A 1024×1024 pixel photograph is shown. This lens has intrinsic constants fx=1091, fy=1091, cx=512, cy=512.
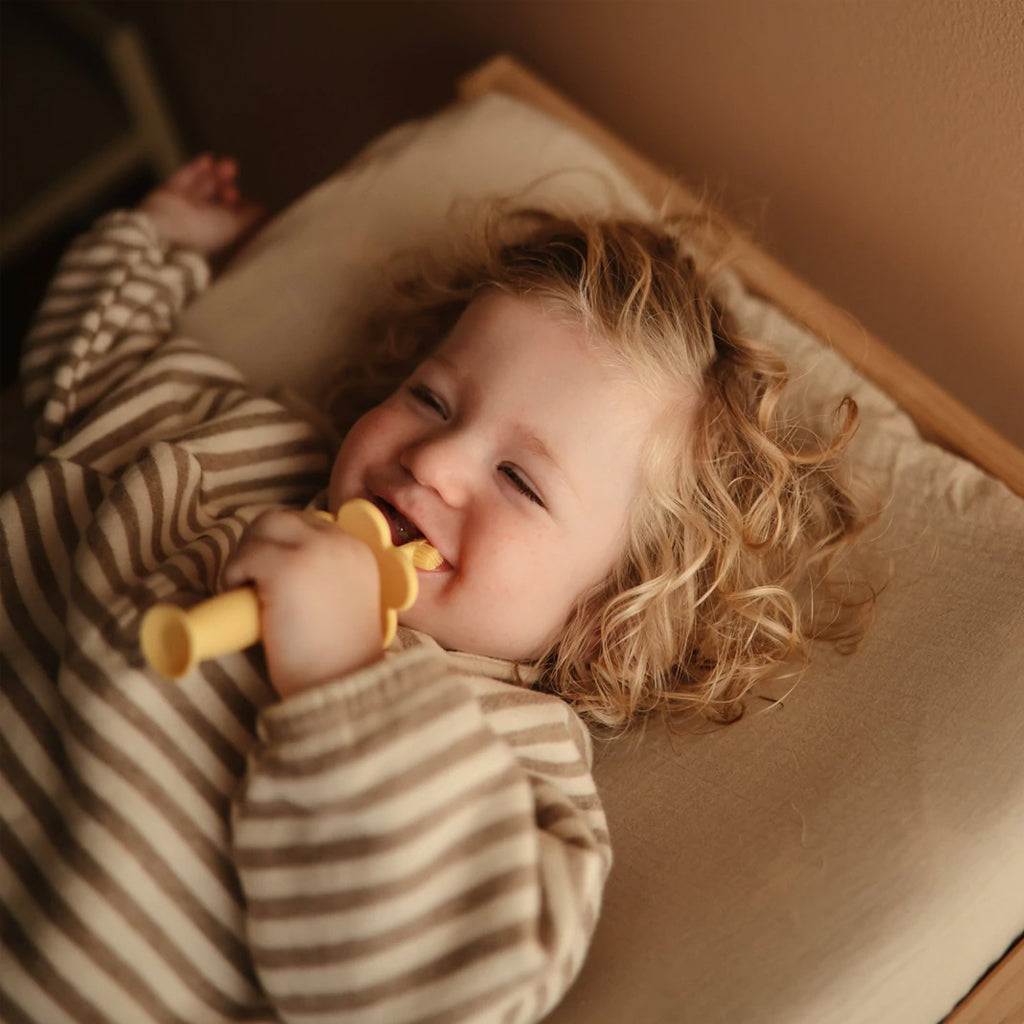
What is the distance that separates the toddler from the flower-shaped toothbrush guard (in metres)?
0.01

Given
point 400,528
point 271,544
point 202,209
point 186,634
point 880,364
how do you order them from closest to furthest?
1. point 186,634
2. point 271,544
3. point 400,528
4. point 880,364
5. point 202,209

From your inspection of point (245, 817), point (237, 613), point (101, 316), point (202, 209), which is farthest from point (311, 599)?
point (202, 209)

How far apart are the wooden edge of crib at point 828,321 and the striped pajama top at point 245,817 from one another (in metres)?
0.45

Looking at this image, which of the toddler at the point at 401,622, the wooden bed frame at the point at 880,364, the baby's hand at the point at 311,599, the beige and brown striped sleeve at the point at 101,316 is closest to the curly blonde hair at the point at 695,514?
the toddler at the point at 401,622

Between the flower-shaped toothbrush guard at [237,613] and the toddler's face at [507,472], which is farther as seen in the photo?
the toddler's face at [507,472]

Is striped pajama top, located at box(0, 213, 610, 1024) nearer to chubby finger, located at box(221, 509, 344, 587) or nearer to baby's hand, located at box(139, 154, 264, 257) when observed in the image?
chubby finger, located at box(221, 509, 344, 587)

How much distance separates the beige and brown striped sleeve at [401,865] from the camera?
2.25 feet

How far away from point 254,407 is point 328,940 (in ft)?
1.59

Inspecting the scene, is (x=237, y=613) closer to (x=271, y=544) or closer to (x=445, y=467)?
(x=271, y=544)

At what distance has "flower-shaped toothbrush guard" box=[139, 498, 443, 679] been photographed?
63 centimetres

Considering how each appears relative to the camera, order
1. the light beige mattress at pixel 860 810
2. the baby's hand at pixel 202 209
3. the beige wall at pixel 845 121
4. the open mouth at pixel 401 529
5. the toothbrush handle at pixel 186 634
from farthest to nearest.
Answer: the baby's hand at pixel 202 209 → the beige wall at pixel 845 121 → the open mouth at pixel 401 529 → the light beige mattress at pixel 860 810 → the toothbrush handle at pixel 186 634

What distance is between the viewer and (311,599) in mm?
706

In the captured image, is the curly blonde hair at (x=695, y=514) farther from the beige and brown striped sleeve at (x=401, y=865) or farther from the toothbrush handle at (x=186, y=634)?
the toothbrush handle at (x=186, y=634)

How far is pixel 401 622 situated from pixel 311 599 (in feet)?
0.57
